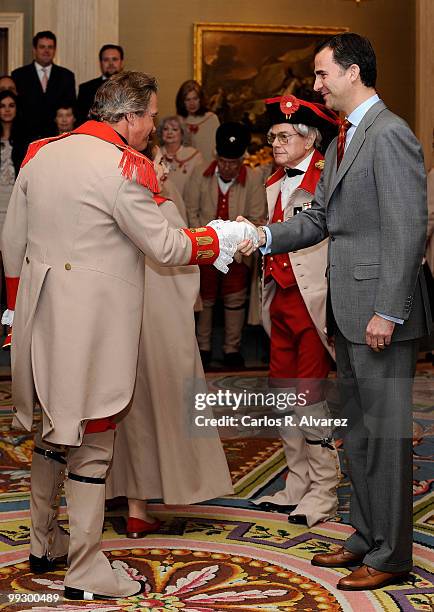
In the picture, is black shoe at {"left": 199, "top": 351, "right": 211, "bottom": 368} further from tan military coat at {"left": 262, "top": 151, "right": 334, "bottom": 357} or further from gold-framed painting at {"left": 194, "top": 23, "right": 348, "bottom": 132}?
gold-framed painting at {"left": 194, "top": 23, "right": 348, "bottom": 132}

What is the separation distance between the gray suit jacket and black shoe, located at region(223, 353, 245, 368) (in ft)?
15.1

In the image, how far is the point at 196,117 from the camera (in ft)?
33.1

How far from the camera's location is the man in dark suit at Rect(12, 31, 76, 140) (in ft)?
28.6

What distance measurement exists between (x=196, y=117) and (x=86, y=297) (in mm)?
6870

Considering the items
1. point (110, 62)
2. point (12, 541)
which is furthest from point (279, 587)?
point (110, 62)

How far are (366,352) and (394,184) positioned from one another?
0.58 m

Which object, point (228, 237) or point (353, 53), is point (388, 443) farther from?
point (353, 53)

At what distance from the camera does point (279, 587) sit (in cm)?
363

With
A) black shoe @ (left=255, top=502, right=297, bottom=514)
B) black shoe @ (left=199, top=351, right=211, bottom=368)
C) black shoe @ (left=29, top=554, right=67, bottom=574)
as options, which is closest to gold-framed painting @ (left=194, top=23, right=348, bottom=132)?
black shoe @ (left=199, top=351, right=211, bottom=368)

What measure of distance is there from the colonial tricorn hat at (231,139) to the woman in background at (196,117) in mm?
2303

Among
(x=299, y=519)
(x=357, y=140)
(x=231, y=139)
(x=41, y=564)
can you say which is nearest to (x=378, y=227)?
(x=357, y=140)

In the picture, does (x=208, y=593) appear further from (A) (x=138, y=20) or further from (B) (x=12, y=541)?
(A) (x=138, y=20)

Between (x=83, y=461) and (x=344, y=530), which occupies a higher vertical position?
(x=83, y=461)

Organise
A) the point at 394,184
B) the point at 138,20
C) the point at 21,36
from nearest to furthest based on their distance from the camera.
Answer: the point at 394,184, the point at 21,36, the point at 138,20
